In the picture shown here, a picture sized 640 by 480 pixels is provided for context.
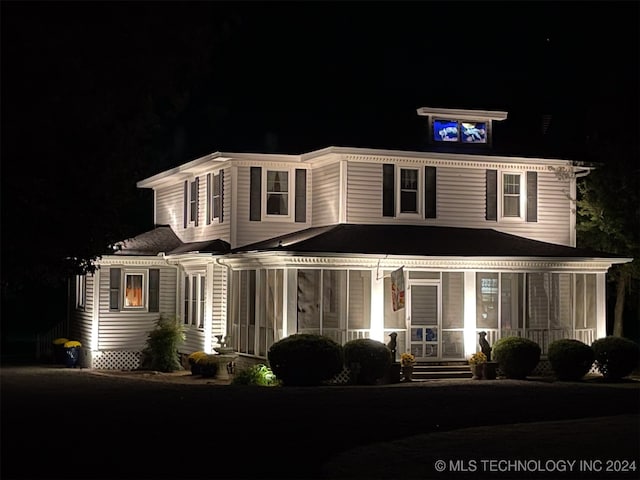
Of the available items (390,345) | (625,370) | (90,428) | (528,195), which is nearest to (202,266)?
(390,345)

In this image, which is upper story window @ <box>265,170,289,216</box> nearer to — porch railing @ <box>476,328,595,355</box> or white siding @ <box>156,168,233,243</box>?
white siding @ <box>156,168,233,243</box>

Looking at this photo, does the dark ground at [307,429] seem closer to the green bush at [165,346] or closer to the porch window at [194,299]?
the green bush at [165,346]

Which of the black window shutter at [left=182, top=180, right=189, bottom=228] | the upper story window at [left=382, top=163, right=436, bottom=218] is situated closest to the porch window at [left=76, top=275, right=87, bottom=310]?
the black window shutter at [left=182, top=180, right=189, bottom=228]

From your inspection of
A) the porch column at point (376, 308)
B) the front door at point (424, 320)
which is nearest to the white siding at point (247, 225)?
the front door at point (424, 320)

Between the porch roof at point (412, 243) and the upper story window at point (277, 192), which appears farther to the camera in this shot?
the upper story window at point (277, 192)

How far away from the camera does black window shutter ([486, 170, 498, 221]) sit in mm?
33688

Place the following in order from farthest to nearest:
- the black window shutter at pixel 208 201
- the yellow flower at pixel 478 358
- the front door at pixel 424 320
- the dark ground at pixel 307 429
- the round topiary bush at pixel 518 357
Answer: the black window shutter at pixel 208 201 → the front door at pixel 424 320 → the yellow flower at pixel 478 358 → the round topiary bush at pixel 518 357 → the dark ground at pixel 307 429

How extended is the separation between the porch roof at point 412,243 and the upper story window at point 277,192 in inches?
35.9

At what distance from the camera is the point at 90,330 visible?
118 feet

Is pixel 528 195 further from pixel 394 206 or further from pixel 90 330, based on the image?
pixel 90 330

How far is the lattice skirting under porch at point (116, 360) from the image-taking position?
35.3 metres

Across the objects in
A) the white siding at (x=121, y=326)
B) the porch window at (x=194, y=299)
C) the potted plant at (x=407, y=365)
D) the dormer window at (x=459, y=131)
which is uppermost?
the dormer window at (x=459, y=131)

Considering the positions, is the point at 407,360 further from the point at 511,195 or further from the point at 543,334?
the point at 511,195

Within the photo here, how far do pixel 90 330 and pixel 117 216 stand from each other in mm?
20403
